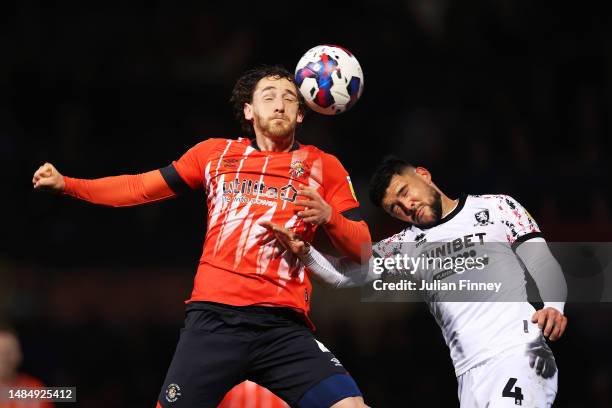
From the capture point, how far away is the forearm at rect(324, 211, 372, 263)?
5262mm

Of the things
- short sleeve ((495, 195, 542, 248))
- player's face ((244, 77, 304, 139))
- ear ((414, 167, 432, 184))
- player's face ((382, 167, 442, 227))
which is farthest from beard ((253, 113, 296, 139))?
short sleeve ((495, 195, 542, 248))

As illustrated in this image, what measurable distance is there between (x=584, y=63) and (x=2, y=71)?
6.60 meters

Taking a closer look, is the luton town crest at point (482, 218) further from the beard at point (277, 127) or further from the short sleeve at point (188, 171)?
the short sleeve at point (188, 171)

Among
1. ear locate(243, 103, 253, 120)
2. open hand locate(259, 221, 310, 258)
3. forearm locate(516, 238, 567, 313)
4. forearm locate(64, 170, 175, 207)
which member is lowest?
forearm locate(516, 238, 567, 313)

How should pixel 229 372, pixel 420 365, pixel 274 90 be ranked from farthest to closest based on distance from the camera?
pixel 420 365 < pixel 274 90 < pixel 229 372

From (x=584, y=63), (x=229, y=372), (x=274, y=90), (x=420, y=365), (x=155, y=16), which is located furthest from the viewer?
(x=155, y=16)

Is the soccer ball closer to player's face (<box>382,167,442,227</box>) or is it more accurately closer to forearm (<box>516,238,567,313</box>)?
player's face (<box>382,167,442,227</box>)

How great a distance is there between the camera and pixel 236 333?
5.18m

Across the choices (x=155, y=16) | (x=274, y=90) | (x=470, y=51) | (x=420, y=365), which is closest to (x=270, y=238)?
(x=274, y=90)

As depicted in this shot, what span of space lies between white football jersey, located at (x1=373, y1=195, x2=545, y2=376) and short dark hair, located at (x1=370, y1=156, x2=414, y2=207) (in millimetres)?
304

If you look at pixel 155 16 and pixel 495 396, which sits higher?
pixel 155 16

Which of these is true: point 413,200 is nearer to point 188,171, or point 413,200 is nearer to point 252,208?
point 252,208

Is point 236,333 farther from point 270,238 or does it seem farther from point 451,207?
point 451,207

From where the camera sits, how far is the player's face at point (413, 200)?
19.1 feet
